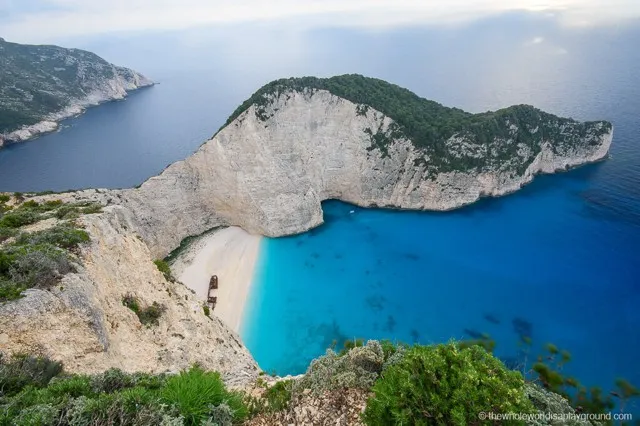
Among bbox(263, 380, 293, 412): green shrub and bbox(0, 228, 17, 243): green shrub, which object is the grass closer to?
bbox(263, 380, 293, 412): green shrub

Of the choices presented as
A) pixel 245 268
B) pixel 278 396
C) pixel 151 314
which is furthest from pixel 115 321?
pixel 245 268

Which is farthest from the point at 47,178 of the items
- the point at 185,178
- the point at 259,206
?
the point at 259,206

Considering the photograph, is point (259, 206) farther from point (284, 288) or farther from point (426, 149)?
point (426, 149)

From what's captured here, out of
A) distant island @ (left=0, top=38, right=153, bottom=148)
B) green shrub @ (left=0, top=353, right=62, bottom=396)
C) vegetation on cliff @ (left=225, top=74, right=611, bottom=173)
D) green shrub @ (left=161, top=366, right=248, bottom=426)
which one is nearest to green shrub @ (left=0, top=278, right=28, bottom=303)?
green shrub @ (left=0, top=353, right=62, bottom=396)

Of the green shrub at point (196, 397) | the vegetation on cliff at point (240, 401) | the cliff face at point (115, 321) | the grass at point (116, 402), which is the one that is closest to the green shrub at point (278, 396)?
the vegetation on cliff at point (240, 401)

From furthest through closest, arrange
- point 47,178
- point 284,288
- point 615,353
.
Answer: point 47,178 < point 284,288 < point 615,353
